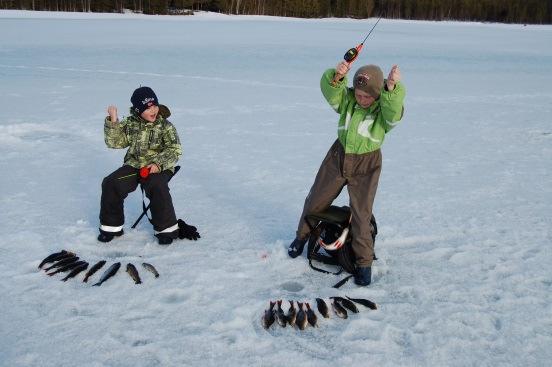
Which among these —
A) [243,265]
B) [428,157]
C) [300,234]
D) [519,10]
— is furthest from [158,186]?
[519,10]

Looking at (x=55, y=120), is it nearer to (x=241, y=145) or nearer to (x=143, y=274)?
(x=241, y=145)

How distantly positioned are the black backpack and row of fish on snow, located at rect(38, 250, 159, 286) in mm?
1271

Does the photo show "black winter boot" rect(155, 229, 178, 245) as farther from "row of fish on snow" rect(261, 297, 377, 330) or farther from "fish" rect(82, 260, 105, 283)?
"row of fish on snow" rect(261, 297, 377, 330)

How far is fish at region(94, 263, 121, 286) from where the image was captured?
3.98 metres

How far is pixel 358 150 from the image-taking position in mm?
3965

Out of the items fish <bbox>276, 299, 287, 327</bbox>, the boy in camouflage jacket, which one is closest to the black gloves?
the boy in camouflage jacket

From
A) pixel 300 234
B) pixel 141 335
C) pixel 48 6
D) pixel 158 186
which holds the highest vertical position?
pixel 48 6

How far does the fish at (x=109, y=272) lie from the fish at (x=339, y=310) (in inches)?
66.2

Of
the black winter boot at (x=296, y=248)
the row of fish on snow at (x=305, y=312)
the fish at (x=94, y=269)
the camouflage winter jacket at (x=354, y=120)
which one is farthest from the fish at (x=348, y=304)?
the fish at (x=94, y=269)

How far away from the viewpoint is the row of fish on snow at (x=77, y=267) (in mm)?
4020

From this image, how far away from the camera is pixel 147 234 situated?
4.89 metres

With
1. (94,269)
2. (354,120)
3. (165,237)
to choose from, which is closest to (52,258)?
(94,269)

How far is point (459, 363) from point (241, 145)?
5.60m

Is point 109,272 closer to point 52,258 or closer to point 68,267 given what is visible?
point 68,267
